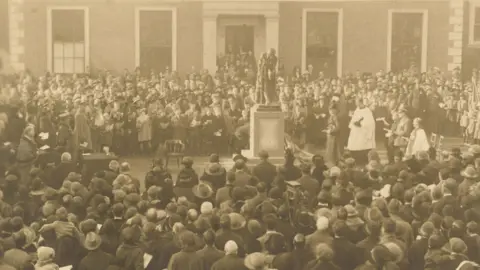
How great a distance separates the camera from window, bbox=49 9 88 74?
18.3 m

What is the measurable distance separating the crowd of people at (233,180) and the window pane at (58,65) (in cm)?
22

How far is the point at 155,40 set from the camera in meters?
19.5

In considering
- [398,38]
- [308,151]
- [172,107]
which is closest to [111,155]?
[172,107]

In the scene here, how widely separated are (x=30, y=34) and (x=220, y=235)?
10.4 m

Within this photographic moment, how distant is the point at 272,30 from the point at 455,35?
4.31 metres

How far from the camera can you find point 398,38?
63.9ft

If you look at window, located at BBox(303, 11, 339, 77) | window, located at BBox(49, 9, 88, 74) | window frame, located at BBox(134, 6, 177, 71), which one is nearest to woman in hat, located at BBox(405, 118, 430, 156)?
window, located at BBox(303, 11, 339, 77)

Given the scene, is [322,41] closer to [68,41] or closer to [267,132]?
[267,132]

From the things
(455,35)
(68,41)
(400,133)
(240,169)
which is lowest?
(240,169)

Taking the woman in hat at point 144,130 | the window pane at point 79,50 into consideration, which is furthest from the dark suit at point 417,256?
the window pane at point 79,50

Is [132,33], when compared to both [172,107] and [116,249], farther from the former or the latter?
[116,249]

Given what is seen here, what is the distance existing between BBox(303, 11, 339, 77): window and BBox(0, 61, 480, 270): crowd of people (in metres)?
0.34

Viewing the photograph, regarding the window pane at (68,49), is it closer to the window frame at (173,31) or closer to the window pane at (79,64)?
the window pane at (79,64)

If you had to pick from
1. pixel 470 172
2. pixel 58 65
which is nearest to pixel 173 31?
pixel 58 65
